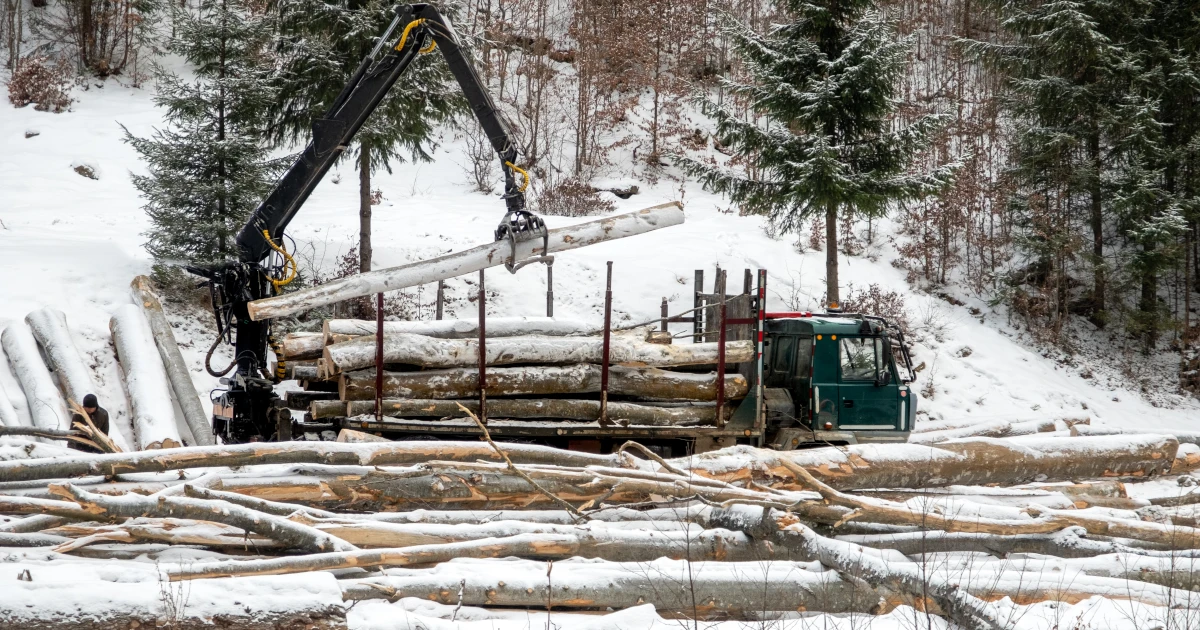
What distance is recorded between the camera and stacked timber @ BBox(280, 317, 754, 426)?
9.13 meters

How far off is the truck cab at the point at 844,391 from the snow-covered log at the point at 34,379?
350 inches

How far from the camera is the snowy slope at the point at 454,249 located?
14.5 meters

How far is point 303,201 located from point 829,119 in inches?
401

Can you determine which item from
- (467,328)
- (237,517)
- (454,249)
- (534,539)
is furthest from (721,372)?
(454,249)

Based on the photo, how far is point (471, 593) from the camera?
4.62 metres

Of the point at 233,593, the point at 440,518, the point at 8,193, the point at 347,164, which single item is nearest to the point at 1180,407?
the point at 440,518

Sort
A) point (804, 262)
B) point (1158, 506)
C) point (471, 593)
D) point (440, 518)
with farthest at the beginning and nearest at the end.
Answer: point (804, 262) < point (1158, 506) < point (440, 518) < point (471, 593)

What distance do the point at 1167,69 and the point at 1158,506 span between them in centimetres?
1561

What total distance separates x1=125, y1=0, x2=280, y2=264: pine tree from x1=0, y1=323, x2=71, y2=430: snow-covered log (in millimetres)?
2850

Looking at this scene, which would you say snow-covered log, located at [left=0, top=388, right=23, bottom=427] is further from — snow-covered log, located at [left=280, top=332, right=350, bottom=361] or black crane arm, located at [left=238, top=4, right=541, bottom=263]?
snow-covered log, located at [left=280, top=332, right=350, bottom=361]

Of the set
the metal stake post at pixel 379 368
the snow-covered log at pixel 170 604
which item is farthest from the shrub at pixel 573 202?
the snow-covered log at pixel 170 604

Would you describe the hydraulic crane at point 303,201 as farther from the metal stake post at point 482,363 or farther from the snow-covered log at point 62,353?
the snow-covered log at point 62,353

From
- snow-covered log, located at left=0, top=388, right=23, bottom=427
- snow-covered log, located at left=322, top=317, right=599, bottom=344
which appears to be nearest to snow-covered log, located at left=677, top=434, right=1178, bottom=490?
snow-covered log, located at left=322, top=317, right=599, bottom=344

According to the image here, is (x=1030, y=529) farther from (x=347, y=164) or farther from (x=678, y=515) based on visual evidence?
(x=347, y=164)
